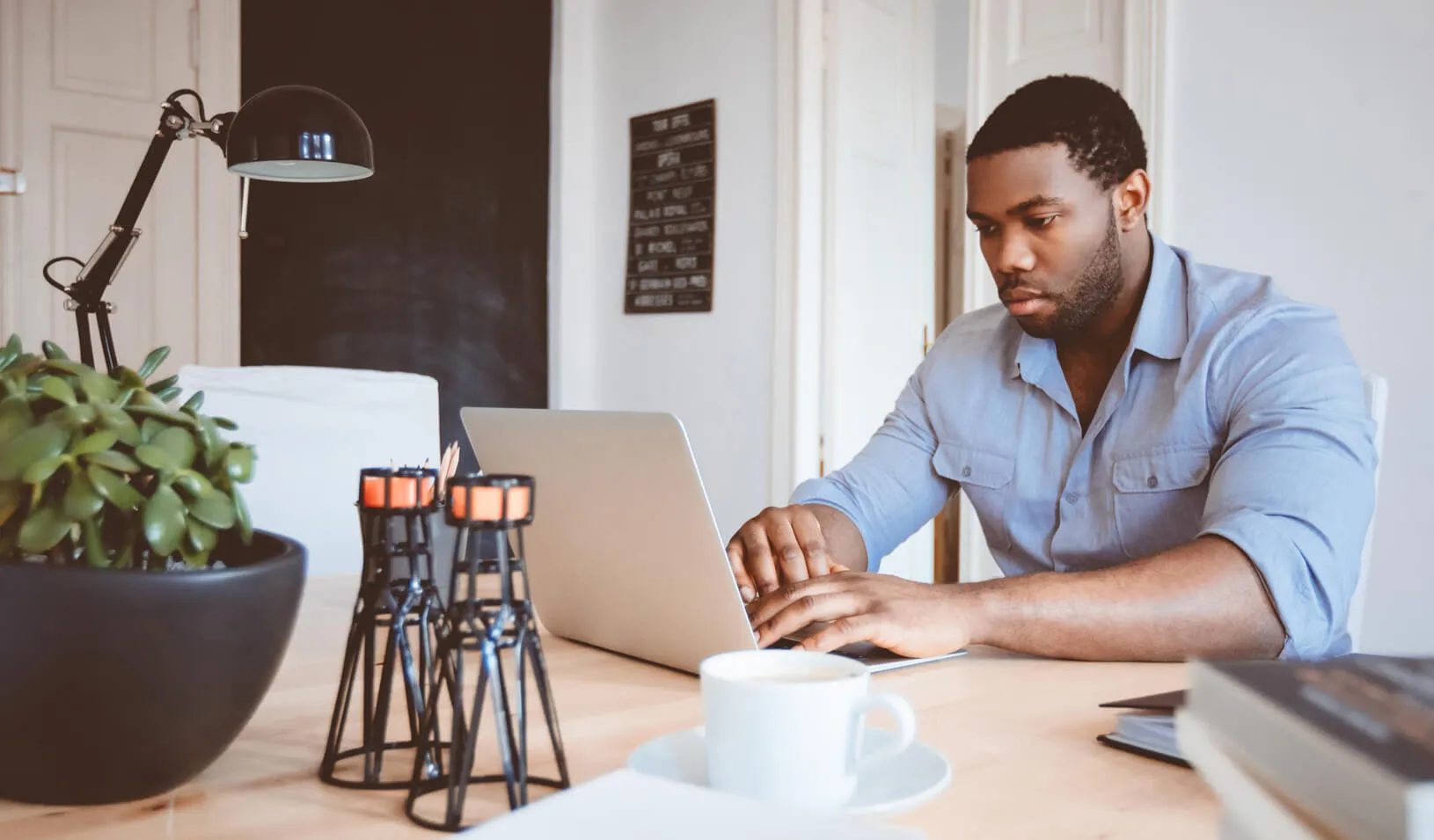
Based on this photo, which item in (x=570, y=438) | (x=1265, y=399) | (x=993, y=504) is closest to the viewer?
(x=570, y=438)

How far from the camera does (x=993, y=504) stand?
1537 mm

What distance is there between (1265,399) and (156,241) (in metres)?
2.83

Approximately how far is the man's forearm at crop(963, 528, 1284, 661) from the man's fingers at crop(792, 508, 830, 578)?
188mm

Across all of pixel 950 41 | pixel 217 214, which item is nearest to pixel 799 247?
pixel 217 214

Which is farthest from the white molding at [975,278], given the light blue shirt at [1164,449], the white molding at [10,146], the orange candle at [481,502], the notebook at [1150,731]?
the white molding at [10,146]

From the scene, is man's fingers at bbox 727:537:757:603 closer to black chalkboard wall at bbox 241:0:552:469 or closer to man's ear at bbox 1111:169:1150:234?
man's ear at bbox 1111:169:1150:234

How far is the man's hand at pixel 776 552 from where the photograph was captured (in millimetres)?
1183

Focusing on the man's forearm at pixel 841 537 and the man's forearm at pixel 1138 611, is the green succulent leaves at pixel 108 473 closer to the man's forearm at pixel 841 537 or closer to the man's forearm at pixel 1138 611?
the man's forearm at pixel 1138 611

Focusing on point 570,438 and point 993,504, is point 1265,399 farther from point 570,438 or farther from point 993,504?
point 570,438

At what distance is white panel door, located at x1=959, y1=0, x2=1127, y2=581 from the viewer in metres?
2.43

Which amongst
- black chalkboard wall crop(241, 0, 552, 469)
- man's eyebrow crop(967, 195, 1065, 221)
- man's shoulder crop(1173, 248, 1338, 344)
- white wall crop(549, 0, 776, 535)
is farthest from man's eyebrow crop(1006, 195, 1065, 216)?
black chalkboard wall crop(241, 0, 552, 469)

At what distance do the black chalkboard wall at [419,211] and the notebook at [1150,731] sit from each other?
2860 millimetres

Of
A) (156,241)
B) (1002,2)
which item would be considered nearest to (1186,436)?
(1002,2)

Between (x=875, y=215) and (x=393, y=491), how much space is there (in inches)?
120
